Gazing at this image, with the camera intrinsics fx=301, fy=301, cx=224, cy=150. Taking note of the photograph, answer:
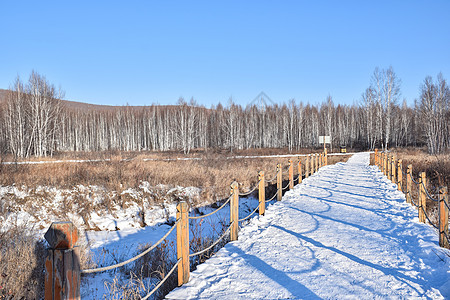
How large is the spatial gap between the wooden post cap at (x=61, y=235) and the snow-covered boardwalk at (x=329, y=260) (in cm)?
198

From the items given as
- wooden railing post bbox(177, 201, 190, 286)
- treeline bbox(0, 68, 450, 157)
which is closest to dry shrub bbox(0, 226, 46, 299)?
wooden railing post bbox(177, 201, 190, 286)

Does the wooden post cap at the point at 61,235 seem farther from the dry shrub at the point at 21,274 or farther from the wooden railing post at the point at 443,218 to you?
the wooden railing post at the point at 443,218

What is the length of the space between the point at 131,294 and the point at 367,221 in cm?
561

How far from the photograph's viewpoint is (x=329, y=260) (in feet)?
15.6

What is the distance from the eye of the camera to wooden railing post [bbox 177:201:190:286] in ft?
13.6

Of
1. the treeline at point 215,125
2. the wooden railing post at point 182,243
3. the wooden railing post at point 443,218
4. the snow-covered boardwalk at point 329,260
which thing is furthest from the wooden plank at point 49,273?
the treeline at point 215,125

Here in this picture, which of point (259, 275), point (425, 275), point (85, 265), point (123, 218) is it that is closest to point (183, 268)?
point (259, 275)

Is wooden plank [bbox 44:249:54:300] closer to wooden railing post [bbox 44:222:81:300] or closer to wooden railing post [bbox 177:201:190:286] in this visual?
wooden railing post [bbox 44:222:81:300]

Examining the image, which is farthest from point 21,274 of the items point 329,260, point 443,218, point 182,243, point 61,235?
point 443,218

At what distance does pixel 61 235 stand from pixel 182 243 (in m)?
2.25

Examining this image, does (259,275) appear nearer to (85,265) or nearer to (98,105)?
(85,265)

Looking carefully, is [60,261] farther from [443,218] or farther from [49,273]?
[443,218]

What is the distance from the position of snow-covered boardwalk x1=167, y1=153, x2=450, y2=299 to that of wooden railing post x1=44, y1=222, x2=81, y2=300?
1.81 m

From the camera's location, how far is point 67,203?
499 inches
